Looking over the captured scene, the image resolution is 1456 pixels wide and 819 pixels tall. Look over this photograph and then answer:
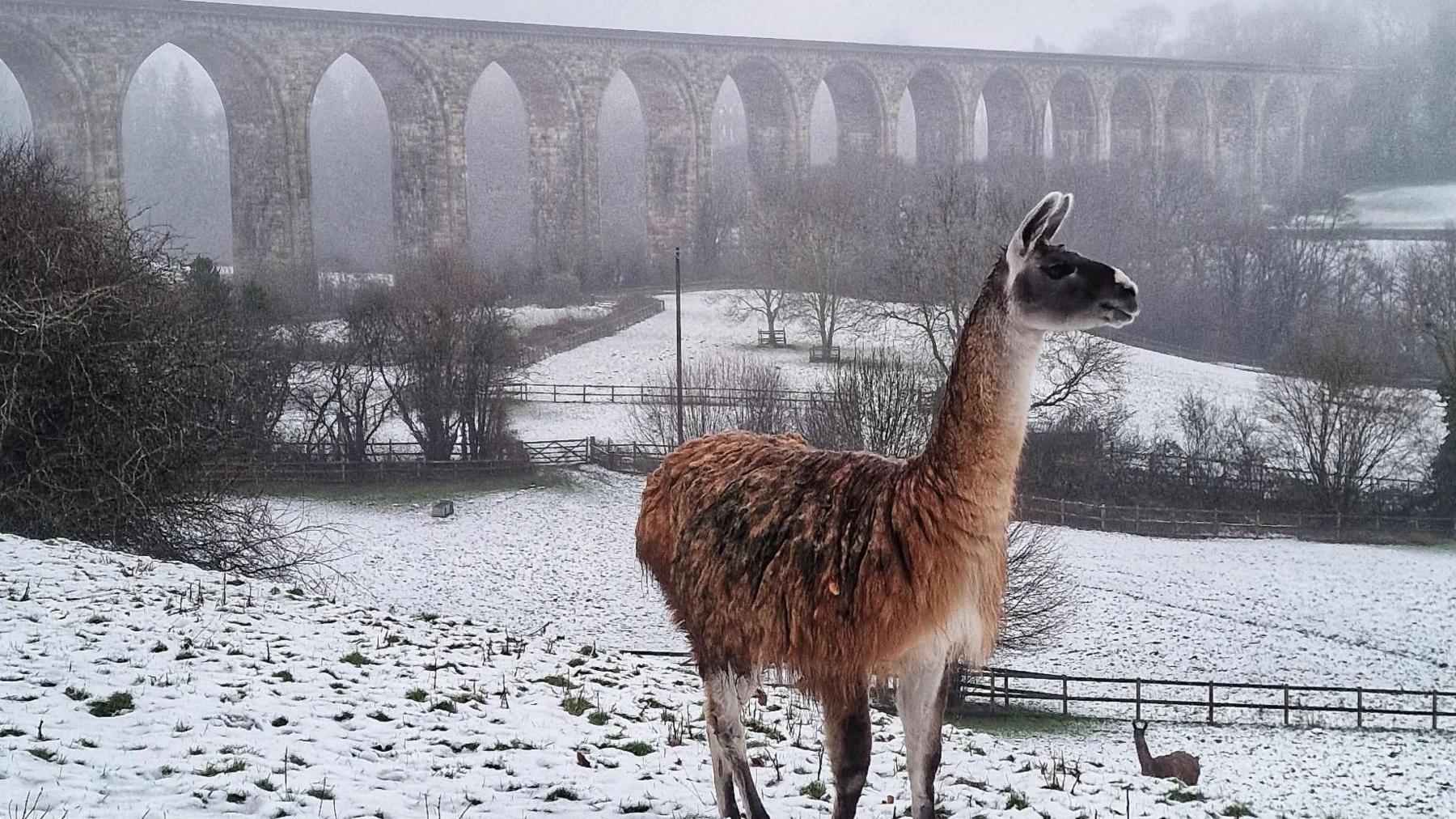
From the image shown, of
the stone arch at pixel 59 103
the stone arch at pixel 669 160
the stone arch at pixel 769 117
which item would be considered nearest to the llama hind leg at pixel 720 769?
Answer: the stone arch at pixel 59 103

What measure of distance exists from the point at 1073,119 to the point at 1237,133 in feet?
42.7

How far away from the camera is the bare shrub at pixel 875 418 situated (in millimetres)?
17938

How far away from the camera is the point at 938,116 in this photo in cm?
5641

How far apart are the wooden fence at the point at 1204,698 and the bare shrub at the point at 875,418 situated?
11.5 ft

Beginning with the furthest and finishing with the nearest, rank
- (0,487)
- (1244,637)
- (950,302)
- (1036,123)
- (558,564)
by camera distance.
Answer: (1036,123) < (950,302) < (558,564) < (1244,637) < (0,487)

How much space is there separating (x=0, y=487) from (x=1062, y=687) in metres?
12.0

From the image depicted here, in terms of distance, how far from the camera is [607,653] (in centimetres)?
943

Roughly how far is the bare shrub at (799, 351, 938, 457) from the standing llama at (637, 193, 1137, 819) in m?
12.2

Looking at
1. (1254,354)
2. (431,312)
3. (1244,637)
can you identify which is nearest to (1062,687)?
(1244,637)

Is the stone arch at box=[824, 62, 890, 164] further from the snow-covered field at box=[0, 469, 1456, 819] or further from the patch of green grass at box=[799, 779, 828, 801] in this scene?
the patch of green grass at box=[799, 779, 828, 801]

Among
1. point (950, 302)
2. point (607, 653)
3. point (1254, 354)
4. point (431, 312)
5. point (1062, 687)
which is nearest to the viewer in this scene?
point (607, 653)

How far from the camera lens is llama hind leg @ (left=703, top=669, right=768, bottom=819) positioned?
15.5 feet

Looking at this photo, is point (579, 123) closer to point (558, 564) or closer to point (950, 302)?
point (950, 302)

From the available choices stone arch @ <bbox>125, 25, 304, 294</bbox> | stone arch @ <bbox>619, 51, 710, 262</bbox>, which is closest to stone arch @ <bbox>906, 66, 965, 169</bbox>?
stone arch @ <bbox>619, 51, 710, 262</bbox>
